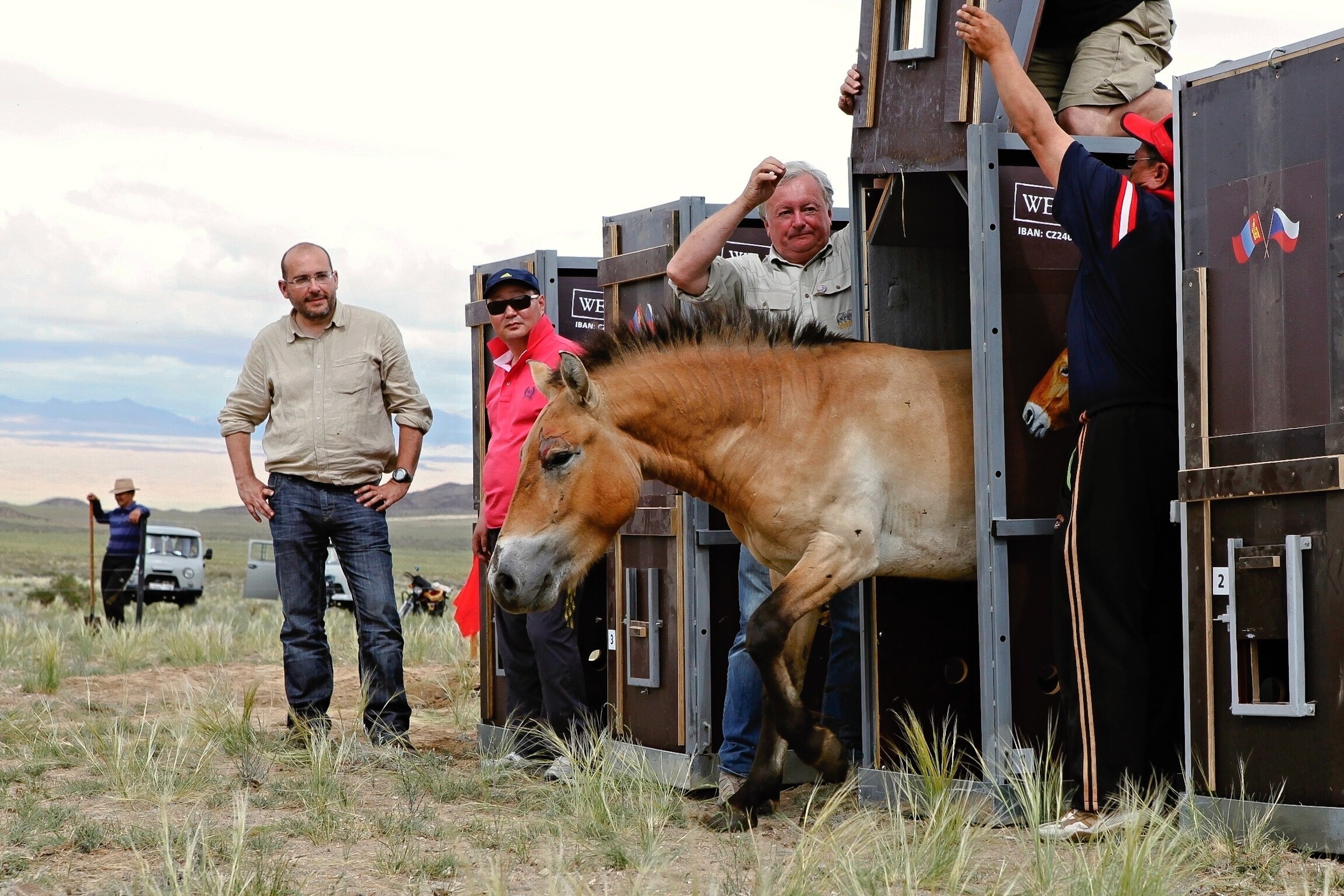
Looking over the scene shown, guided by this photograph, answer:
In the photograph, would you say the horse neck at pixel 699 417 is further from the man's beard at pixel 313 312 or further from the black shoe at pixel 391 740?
the man's beard at pixel 313 312

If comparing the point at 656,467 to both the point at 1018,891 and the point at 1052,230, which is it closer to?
the point at 1052,230

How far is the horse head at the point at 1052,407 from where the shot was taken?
511 cm

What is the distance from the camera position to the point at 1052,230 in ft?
17.0

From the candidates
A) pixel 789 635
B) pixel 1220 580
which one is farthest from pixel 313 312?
pixel 1220 580

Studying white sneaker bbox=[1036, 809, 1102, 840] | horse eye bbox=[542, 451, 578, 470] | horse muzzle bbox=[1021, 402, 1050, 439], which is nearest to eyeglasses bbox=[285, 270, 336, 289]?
horse eye bbox=[542, 451, 578, 470]

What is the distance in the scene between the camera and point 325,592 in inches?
282

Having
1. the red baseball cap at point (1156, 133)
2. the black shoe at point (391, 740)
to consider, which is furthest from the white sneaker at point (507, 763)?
the red baseball cap at point (1156, 133)

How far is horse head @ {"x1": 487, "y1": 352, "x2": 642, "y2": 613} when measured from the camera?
5.11m

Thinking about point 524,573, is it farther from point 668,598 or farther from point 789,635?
A: point 668,598

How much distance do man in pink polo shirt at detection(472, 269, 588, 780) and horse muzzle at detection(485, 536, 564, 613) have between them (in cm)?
147

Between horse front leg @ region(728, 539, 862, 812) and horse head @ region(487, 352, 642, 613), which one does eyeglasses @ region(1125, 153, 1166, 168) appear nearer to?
horse front leg @ region(728, 539, 862, 812)

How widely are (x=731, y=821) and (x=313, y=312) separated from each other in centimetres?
361

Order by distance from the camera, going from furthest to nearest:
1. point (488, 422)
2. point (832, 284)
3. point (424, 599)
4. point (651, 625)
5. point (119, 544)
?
point (424, 599) → point (119, 544) → point (488, 422) → point (651, 625) → point (832, 284)

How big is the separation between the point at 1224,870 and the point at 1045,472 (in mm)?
1545
